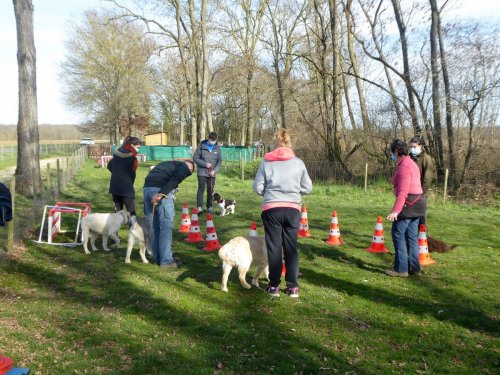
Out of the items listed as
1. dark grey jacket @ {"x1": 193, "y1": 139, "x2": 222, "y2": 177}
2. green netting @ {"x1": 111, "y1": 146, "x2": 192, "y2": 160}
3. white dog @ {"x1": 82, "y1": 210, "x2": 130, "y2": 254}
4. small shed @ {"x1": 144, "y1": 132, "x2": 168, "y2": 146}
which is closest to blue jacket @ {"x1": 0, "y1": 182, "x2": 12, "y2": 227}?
white dog @ {"x1": 82, "y1": 210, "x2": 130, "y2": 254}

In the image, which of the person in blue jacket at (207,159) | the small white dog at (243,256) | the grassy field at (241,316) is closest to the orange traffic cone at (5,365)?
the grassy field at (241,316)

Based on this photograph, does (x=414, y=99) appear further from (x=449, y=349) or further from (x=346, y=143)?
(x=449, y=349)

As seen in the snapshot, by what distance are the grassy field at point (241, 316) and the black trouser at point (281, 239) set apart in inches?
12.6

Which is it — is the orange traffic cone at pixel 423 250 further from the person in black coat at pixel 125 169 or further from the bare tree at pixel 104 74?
the bare tree at pixel 104 74

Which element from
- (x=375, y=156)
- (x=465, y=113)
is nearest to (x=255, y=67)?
(x=375, y=156)

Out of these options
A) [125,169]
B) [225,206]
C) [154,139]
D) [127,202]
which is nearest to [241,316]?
[127,202]

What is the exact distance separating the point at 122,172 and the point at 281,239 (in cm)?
352

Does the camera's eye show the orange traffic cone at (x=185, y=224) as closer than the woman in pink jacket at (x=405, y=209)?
No

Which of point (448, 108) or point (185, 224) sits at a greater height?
point (448, 108)

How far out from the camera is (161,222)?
6.29 metres

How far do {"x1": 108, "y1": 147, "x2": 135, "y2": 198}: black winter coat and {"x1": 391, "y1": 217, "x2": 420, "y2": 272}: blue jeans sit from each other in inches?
167

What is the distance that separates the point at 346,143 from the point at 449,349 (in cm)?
1759

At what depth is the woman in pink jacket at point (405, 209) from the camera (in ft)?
19.6

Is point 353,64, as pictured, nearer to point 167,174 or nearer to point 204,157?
point 204,157
